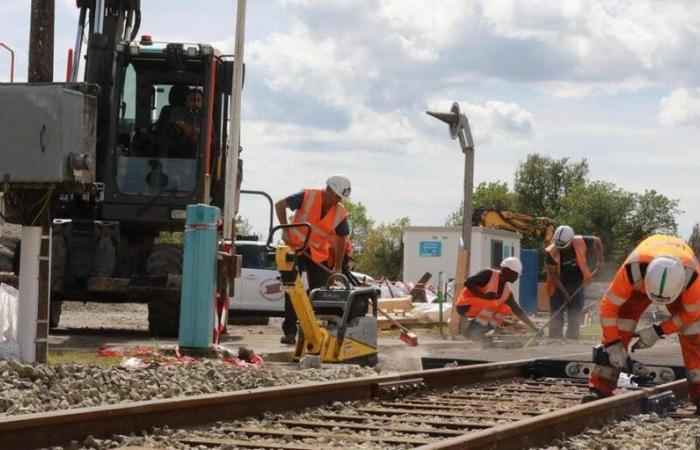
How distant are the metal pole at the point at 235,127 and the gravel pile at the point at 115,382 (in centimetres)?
439

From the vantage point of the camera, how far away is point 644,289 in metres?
8.67

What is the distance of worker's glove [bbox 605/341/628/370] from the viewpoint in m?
8.87

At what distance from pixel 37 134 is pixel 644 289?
486cm

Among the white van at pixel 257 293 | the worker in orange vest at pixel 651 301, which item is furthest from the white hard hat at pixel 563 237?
the worker in orange vest at pixel 651 301

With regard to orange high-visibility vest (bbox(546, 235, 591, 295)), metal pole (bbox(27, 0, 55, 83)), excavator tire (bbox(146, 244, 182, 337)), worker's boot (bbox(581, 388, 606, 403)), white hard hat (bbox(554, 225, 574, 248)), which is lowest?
worker's boot (bbox(581, 388, 606, 403))

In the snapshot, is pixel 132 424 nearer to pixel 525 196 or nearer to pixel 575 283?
pixel 575 283

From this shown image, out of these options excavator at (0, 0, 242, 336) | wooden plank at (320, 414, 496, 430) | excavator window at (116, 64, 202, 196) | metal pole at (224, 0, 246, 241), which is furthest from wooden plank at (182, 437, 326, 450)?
excavator window at (116, 64, 202, 196)

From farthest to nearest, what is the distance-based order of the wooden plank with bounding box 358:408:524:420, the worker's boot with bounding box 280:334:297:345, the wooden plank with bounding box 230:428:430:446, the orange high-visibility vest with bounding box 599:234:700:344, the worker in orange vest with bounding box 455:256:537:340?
→ the worker in orange vest with bounding box 455:256:537:340, the worker's boot with bounding box 280:334:297:345, the orange high-visibility vest with bounding box 599:234:700:344, the wooden plank with bounding box 358:408:524:420, the wooden plank with bounding box 230:428:430:446

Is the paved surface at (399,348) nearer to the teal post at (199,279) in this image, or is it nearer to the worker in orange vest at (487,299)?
the worker in orange vest at (487,299)

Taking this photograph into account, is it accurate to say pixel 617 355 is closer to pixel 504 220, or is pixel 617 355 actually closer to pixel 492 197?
pixel 504 220

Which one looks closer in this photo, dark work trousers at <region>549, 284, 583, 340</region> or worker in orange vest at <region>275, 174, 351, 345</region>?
worker in orange vest at <region>275, 174, 351, 345</region>

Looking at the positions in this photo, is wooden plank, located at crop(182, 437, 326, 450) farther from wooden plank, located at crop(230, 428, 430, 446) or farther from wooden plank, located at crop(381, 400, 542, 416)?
wooden plank, located at crop(381, 400, 542, 416)

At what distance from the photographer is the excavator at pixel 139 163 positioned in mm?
15594

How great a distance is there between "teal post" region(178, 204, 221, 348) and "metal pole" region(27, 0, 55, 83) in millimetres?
1918
